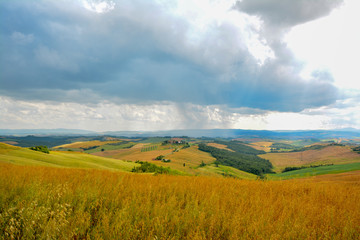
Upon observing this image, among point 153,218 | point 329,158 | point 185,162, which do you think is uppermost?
point 153,218

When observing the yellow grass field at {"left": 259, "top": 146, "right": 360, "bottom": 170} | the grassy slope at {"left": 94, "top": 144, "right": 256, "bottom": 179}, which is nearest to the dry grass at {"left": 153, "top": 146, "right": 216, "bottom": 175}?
the grassy slope at {"left": 94, "top": 144, "right": 256, "bottom": 179}

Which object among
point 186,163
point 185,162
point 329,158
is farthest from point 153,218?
point 329,158

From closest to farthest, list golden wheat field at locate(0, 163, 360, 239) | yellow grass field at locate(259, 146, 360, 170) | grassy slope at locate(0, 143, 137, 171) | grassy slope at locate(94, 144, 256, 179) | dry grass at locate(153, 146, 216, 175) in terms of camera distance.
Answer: golden wheat field at locate(0, 163, 360, 239) < grassy slope at locate(0, 143, 137, 171) < dry grass at locate(153, 146, 216, 175) < grassy slope at locate(94, 144, 256, 179) < yellow grass field at locate(259, 146, 360, 170)

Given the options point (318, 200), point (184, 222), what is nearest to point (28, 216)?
point (184, 222)

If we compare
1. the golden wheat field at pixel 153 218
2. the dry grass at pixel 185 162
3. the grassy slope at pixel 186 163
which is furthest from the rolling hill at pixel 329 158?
the golden wheat field at pixel 153 218

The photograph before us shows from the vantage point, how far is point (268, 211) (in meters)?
5.55

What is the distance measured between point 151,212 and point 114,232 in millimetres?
1165

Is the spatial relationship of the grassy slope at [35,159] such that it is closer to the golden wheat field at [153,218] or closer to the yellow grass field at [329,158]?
the golden wheat field at [153,218]

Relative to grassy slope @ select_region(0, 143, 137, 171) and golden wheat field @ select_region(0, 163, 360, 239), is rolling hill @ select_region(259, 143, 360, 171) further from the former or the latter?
golden wheat field @ select_region(0, 163, 360, 239)

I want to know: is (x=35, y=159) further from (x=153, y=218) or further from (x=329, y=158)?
(x=329, y=158)

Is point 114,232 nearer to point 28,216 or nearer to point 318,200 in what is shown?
point 28,216

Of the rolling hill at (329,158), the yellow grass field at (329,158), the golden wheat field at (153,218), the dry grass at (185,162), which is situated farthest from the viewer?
the yellow grass field at (329,158)

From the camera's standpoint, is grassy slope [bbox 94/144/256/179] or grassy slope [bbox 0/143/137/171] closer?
grassy slope [bbox 0/143/137/171]

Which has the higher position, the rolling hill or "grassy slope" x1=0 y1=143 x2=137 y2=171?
"grassy slope" x1=0 y1=143 x2=137 y2=171
